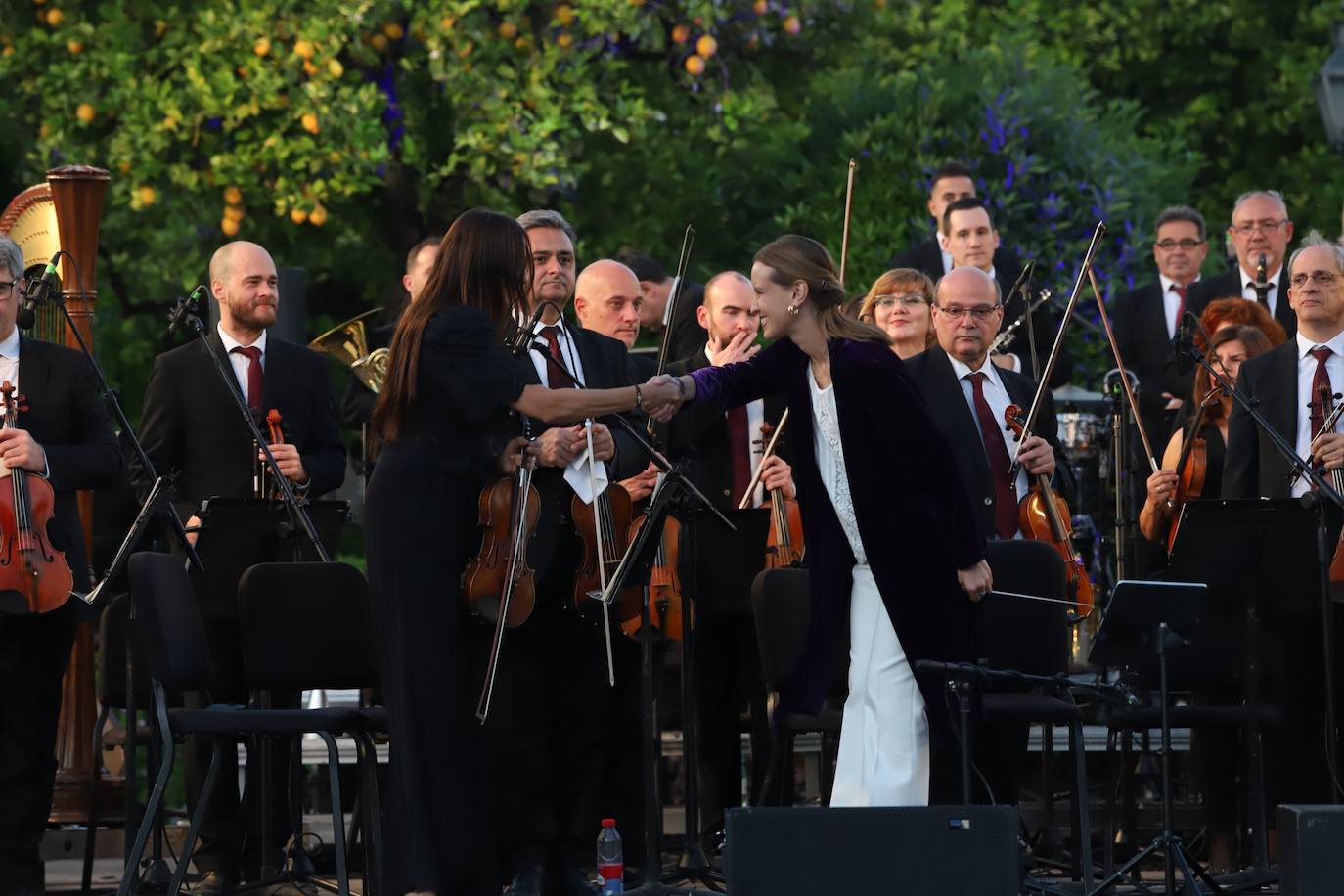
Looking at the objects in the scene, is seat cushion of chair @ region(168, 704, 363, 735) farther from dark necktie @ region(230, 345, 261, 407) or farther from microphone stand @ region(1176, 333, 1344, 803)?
microphone stand @ region(1176, 333, 1344, 803)

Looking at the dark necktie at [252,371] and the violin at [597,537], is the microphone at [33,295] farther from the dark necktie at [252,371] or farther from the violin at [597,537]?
the violin at [597,537]

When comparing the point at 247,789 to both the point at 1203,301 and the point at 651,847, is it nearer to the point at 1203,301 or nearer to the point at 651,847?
the point at 651,847

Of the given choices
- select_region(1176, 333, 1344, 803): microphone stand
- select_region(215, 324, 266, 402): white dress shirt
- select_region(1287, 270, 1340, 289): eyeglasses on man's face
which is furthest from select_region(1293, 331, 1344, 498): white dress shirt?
select_region(215, 324, 266, 402): white dress shirt

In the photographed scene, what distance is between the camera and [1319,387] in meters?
7.67

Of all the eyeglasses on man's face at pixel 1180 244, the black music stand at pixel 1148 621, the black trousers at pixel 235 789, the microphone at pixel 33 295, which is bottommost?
the black trousers at pixel 235 789

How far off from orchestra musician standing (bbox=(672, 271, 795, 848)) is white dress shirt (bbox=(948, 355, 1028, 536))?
631 millimetres

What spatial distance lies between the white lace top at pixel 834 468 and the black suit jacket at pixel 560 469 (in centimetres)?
81

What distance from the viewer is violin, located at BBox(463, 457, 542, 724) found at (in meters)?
6.29

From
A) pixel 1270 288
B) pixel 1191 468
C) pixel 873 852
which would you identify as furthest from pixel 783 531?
pixel 873 852

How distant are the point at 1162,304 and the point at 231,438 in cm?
382

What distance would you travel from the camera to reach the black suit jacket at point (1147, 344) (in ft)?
29.9

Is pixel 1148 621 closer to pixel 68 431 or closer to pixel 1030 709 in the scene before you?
pixel 1030 709

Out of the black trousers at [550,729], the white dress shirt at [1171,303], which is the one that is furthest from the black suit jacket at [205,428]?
the white dress shirt at [1171,303]

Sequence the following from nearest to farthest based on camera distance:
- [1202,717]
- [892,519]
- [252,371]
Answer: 1. [892,519]
2. [1202,717]
3. [252,371]
